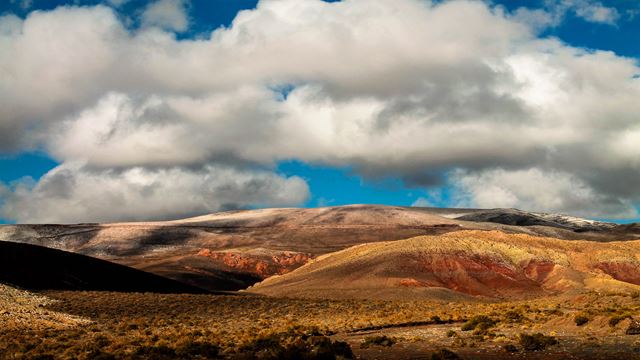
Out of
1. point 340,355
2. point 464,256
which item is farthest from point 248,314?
point 464,256

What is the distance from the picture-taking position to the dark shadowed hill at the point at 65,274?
77.3 metres

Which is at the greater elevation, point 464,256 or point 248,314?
point 464,256

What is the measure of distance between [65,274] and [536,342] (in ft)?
222

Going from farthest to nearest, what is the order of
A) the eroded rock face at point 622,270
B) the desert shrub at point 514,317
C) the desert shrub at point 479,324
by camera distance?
1. the eroded rock face at point 622,270
2. the desert shrub at point 514,317
3. the desert shrub at point 479,324

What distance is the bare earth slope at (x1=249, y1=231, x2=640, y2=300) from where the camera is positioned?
100688 millimetres

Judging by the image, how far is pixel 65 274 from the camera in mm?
84688

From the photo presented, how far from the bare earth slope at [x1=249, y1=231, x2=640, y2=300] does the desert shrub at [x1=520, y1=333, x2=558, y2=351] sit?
191 ft

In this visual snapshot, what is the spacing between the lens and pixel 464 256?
119m

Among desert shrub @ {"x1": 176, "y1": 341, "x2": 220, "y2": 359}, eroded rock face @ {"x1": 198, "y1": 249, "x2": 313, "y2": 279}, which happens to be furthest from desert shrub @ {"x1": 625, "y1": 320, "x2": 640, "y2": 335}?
eroded rock face @ {"x1": 198, "y1": 249, "x2": 313, "y2": 279}

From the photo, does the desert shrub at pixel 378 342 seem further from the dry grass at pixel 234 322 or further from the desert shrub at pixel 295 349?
the desert shrub at pixel 295 349

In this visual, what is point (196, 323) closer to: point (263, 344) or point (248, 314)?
point (248, 314)

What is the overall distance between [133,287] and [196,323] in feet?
133

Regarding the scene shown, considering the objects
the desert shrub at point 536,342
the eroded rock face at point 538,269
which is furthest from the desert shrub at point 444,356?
the eroded rock face at point 538,269

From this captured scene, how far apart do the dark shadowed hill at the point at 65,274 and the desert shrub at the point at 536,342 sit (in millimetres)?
56258
